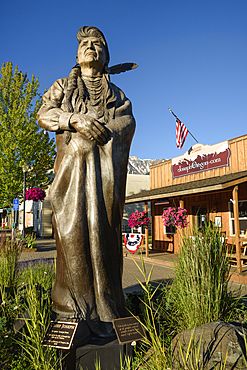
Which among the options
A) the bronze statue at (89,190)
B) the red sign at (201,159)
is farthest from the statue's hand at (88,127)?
the red sign at (201,159)

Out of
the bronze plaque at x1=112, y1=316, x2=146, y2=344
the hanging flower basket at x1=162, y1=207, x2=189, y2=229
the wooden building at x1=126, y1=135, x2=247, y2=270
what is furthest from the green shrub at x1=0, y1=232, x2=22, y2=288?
the hanging flower basket at x1=162, y1=207, x2=189, y2=229

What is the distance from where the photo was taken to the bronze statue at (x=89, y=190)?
8.80 feet

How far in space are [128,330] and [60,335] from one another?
1.70 ft

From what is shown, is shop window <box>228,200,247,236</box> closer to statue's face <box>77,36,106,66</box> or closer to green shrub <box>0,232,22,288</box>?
green shrub <box>0,232,22,288</box>

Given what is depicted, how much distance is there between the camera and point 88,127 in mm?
2770

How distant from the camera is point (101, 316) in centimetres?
262

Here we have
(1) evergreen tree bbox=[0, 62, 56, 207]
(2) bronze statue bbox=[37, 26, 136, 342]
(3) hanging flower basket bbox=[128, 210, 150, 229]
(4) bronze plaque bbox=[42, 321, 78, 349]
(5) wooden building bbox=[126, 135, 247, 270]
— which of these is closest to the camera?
(4) bronze plaque bbox=[42, 321, 78, 349]

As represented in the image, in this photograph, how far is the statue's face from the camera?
312cm

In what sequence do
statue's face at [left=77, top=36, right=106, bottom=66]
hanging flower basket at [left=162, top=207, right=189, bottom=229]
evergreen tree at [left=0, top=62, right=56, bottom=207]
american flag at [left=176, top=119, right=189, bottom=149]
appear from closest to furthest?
statue's face at [left=77, top=36, right=106, bottom=66] → hanging flower basket at [left=162, top=207, right=189, bottom=229] → american flag at [left=176, top=119, right=189, bottom=149] → evergreen tree at [left=0, top=62, right=56, bottom=207]

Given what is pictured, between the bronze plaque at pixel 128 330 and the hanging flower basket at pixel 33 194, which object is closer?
the bronze plaque at pixel 128 330

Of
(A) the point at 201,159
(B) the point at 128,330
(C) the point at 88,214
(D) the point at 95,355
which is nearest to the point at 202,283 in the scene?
(B) the point at 128,330

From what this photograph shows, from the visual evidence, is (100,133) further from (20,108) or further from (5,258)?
(20,108)

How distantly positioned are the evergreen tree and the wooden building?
25.6 ft

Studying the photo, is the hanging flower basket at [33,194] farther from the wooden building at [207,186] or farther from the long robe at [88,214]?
the long robe at [88,214]
